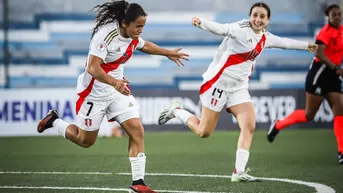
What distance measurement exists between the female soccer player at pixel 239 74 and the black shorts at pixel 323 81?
1.76 meters

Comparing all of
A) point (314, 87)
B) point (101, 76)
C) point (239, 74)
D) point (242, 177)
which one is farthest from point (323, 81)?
point (101, 76)

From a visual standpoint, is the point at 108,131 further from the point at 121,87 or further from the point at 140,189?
the point at 121,87

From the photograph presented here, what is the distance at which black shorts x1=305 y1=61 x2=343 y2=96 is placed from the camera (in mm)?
11266

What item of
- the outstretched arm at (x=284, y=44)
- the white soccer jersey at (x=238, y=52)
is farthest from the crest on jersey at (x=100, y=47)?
the outstretched arm at (x=284, y=44)

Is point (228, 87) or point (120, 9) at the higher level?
point (120, 9)

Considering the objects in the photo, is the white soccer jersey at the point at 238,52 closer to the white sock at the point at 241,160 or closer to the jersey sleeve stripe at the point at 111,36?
the white sock at the point at 241,160

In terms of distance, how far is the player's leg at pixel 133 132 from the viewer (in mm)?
7797

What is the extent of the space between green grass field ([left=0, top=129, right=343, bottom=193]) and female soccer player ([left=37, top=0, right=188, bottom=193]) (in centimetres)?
53

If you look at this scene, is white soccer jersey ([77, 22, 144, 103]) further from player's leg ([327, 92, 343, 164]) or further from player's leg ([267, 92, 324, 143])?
player's leg ([267, 92, 324, 143])

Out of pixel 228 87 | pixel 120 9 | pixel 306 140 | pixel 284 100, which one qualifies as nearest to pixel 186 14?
pixel 284 100

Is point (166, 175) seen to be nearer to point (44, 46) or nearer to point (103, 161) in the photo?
point (103, 161)

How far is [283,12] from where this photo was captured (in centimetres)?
2075

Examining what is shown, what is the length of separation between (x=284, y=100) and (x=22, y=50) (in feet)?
22.0

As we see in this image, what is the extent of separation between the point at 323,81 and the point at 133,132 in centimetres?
421
